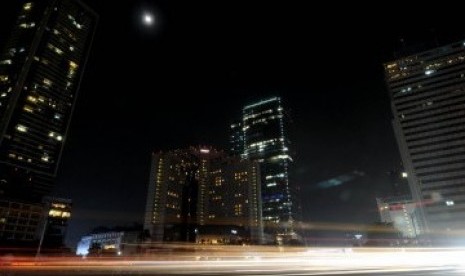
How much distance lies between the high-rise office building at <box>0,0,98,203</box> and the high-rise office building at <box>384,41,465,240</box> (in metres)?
133

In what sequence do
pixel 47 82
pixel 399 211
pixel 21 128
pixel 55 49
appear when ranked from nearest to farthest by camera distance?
1. pixel 21 128
2. pixel 47 82
3. pixel 55 49
4. pixel 399 211

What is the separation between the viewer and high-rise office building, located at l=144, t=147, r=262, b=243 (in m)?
145

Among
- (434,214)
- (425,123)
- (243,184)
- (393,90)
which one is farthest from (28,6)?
(434,214)

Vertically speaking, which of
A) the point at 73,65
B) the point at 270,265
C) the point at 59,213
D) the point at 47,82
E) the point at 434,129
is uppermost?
the point at 73,65

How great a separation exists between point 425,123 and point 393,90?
17.3 meters

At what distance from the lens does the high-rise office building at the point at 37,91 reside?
121500mm

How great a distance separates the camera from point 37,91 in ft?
435

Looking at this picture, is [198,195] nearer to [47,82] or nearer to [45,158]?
[45,158]

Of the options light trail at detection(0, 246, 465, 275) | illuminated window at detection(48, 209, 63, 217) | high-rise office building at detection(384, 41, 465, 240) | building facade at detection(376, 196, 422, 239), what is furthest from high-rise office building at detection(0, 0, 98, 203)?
building facade at detection(376, 196, 422, 239)

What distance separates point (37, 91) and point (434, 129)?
148331mm

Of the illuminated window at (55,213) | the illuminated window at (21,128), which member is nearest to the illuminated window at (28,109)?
the illuminated window at (21,128)

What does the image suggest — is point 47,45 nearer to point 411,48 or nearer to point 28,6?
point 28,6

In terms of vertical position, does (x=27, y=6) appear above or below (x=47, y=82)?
above

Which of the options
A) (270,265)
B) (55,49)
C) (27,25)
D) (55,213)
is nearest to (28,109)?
(55,49)
